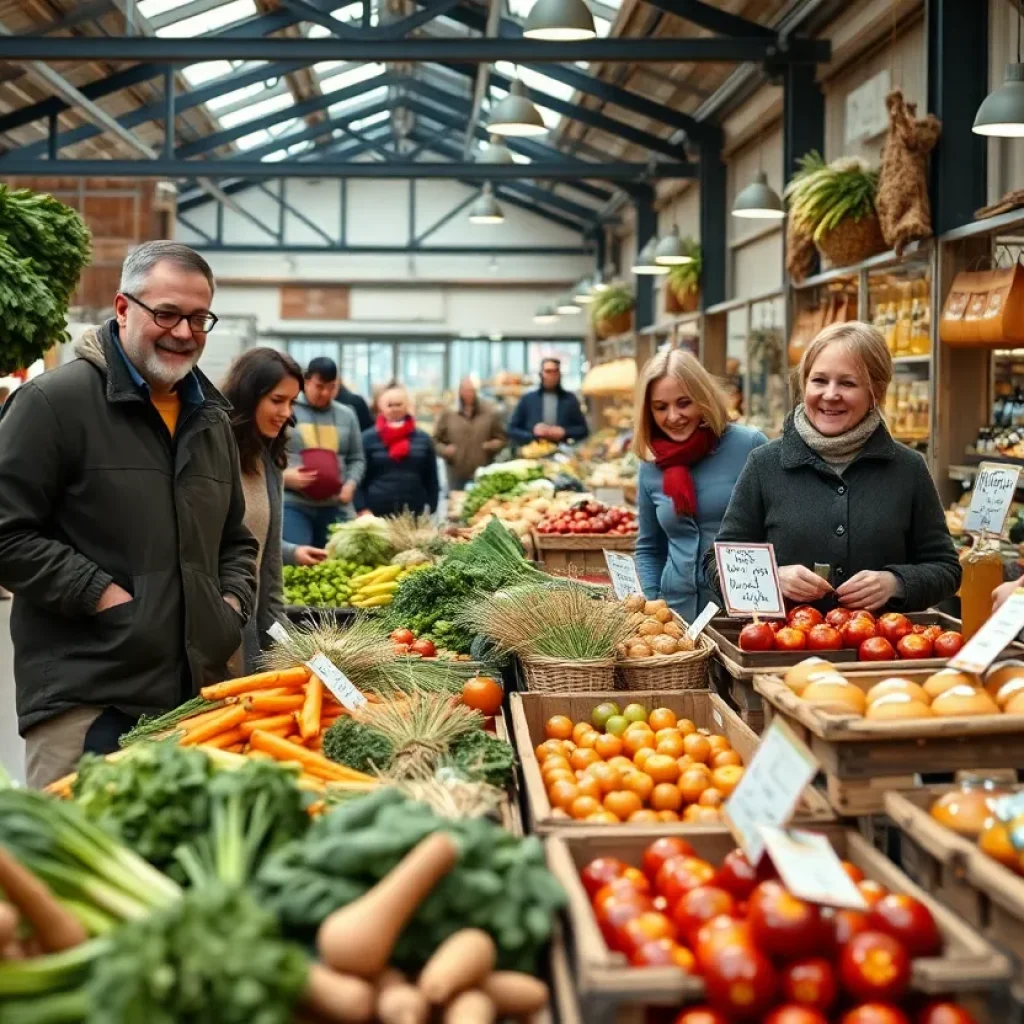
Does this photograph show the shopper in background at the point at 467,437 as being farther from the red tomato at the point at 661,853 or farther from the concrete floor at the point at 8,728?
the red tomato at the point at 661,853

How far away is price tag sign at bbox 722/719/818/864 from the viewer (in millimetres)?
1804

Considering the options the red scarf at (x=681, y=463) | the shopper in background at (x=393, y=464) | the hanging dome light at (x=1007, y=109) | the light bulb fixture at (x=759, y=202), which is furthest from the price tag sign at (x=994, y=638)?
the shopper in background at (x=393, y=464)

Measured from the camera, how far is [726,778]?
2393 millimetres

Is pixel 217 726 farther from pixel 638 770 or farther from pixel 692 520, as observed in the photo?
pixel 692 520

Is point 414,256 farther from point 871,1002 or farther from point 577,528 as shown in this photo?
point 871,1002

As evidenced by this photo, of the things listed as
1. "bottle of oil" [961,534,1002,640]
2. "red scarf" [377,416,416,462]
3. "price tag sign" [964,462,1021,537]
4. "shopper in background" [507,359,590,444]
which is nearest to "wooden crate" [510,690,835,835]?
"bottle of oil" [961,534,1002,640]

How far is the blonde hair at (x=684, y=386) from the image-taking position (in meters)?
3.91

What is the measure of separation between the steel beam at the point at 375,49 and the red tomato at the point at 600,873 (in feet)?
23.6

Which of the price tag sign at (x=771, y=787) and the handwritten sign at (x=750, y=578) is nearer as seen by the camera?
the price tag sign at (x=771, y=787)

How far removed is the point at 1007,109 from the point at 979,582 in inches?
87.5

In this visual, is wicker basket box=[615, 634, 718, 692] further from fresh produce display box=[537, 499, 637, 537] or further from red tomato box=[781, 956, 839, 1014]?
fresh produce display box=[537, 499, 637, 537]

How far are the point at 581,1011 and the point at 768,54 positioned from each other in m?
8.13

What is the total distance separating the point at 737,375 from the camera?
11492 millimetres

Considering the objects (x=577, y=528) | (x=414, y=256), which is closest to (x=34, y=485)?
(x=577, y=528)
